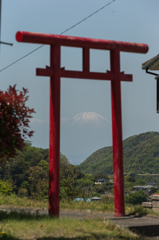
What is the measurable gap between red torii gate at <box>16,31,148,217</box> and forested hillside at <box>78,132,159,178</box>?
139 metres

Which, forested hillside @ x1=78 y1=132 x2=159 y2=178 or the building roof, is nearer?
the building roof

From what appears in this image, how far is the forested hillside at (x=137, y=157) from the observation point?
6181 inches

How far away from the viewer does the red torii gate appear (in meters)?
9.50

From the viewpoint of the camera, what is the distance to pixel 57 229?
775cm

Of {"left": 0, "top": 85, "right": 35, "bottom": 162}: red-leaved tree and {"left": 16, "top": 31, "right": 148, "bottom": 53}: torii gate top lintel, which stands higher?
{"left": 16, "top": 31, "right": 148, "bottom": 53}: torii gate top lintel

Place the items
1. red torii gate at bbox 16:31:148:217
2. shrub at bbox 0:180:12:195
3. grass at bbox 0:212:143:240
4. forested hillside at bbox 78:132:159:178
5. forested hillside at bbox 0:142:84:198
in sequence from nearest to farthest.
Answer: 1. grass at bbox 0:212:143:240
2. red torii gate at bbox 16:31:148:217
3. shrub at bbox 0:180:12:195
4. forested hillside at bbox 0:142:84:198
5. forested hillside at bbox 78:132:159:178

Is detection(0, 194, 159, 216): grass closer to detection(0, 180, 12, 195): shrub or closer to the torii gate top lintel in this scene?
detection(0, 180, 12, 195): shrub

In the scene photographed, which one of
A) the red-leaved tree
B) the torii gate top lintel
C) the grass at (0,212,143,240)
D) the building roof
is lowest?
the grass at (0,212,143,240)

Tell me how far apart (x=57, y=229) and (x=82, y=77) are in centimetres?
460

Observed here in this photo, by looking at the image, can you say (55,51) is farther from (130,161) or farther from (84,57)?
(130,161)

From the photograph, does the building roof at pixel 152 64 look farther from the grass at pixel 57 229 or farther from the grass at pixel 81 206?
the grass at pixel 57 229

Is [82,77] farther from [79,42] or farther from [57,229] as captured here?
[57,229]

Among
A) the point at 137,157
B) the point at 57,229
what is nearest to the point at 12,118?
the point at 57,229

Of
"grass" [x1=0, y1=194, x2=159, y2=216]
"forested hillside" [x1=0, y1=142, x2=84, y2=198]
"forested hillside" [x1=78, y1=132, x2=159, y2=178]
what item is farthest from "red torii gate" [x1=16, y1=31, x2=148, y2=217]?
"forested hillside" [x1=78, y1=132, x2=159, y2=178]
